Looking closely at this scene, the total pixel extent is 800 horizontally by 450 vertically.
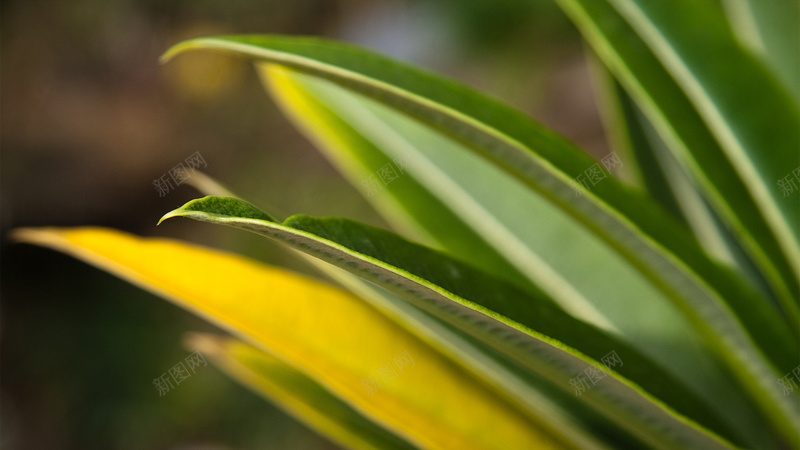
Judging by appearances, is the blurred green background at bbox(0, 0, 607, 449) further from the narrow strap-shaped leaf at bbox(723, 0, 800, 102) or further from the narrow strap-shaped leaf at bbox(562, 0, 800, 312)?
the narrow strap-shaped leaf at bbox(562, 0, 800, 312)

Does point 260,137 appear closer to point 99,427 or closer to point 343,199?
point 343,199

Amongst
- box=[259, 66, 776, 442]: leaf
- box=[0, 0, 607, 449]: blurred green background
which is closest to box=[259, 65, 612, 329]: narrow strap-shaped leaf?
box=[259, 66, 776, 442]: leaf

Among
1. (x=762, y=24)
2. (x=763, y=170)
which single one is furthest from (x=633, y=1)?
(x=762, y=24)
